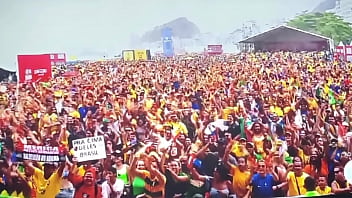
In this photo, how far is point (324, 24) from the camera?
81.6 inches

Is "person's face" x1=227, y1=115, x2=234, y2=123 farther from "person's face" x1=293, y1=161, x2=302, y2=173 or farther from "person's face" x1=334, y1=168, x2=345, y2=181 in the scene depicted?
"person's face" x1=334, y1=168, x2=345, y2=181

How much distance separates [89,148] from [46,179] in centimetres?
17

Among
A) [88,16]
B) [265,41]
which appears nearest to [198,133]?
[265,41]

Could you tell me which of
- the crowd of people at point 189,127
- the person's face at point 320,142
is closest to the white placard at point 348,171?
the crowd of people at point 189,127

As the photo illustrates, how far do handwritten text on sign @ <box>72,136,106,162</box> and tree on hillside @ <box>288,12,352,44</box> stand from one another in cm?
78

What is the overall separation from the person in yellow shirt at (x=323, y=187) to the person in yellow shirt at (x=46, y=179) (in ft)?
2.85

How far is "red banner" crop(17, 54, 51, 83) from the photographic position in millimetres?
1910

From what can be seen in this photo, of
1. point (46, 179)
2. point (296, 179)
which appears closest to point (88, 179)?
point (46, 179)

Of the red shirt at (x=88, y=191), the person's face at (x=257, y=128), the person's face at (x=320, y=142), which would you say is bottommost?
the red shirt at (x=88, y=191)

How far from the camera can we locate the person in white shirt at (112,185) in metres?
1.93

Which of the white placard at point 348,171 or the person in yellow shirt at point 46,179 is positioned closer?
the person in yellow shirt at point 46,179

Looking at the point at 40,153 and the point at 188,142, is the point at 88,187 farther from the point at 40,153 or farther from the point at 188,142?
the point at 188,142

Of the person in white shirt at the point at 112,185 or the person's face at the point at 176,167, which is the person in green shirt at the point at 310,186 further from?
the person in white shirt at the point at 112,185

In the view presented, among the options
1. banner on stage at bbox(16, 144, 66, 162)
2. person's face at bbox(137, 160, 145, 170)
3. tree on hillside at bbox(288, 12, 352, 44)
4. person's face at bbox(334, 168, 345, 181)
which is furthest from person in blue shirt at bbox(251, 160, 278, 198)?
banner on stage at bbox(16, 144, 66, 162)
